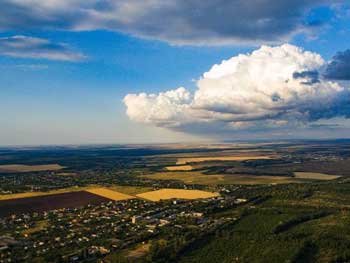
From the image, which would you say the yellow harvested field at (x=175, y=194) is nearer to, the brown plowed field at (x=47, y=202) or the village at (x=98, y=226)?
the village at (x=98, y=226)

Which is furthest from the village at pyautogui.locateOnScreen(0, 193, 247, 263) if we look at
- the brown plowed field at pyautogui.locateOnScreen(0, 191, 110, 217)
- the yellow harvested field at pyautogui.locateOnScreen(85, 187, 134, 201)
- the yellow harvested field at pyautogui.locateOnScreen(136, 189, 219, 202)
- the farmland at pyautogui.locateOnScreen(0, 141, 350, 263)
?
the yellow harvested field at pyautogui.locateOnScreen(85, 187, 134, 201)

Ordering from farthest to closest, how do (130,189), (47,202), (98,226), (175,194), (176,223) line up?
(130,189), (175,194), (47,202), (176,223), (98,226)

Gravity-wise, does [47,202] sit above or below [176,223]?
above

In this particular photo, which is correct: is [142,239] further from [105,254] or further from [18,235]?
[18,235]

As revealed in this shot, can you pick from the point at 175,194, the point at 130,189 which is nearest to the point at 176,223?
the point at 175,194

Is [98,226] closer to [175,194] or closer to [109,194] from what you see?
[109,194]

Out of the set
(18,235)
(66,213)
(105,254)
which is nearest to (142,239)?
(105,254)

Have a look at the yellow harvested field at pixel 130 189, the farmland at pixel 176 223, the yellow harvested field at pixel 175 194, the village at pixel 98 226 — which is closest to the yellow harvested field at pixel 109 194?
the farmland at pixel 176 223

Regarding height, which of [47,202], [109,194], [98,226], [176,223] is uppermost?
[109,194]
